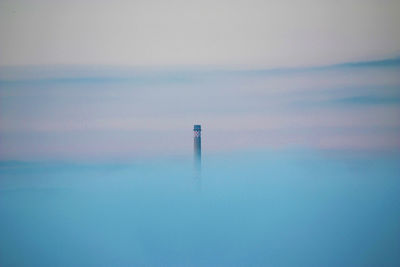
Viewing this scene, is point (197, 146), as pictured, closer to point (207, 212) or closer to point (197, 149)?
point (197, 149)

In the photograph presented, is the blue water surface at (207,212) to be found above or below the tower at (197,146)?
below

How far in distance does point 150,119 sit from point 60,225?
2.86 ft

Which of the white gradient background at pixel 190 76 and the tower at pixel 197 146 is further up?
the white gradient background at pixel 190 76

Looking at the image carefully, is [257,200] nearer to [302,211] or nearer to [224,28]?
[302,211]

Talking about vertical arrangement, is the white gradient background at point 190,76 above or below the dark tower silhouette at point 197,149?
above

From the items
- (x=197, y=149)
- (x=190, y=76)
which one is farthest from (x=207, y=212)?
(x=190, y=76)

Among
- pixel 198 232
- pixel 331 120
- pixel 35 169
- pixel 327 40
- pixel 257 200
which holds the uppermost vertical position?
pixel 327 40

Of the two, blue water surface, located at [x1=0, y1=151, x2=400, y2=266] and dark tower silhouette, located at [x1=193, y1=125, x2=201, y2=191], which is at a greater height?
dark tower silhouette, located at [x1=193, y1=125, x2=201, y2=191]

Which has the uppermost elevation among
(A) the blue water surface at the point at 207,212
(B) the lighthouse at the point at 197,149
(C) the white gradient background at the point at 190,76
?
(C) the white gradient background at the point at 190,76

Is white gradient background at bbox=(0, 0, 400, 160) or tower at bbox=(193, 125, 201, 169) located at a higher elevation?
white gradient background at bbox=(0, 0, 400, 160)

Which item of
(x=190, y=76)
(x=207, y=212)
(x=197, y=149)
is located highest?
(x=190, y=76)

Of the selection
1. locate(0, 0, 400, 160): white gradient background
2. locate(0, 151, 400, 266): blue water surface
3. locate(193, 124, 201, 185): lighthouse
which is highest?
locate(0, 0, 400, 160): white gradient background

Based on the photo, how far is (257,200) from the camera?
128 inches

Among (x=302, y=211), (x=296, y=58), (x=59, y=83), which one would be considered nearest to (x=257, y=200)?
(x=302, y=211)
